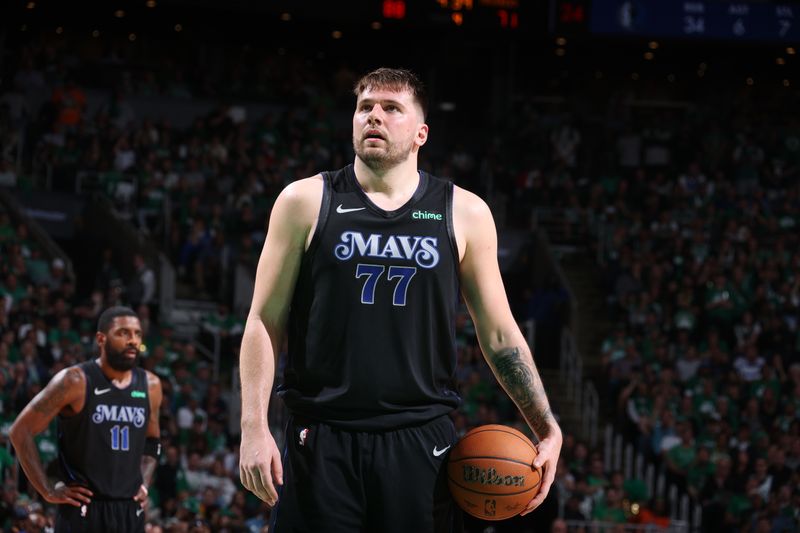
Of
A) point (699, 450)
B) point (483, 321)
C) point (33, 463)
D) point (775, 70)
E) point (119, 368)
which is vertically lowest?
point (699, 450)

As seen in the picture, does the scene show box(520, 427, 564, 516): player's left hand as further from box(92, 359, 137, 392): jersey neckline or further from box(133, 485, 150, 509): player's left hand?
box(92, 359, 137, 392): jersey neckline

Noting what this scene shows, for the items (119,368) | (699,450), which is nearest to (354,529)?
(119,368)

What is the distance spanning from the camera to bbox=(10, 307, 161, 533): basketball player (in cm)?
729

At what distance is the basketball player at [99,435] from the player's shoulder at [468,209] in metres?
3.62

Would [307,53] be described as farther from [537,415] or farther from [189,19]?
[537,415]

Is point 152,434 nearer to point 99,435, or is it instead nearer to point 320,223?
point 99,435

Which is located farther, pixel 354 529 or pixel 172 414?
pixel 172 414

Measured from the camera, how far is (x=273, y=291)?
4156 millimetres

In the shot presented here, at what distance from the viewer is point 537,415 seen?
429cm

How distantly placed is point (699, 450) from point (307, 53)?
1354 centimetres

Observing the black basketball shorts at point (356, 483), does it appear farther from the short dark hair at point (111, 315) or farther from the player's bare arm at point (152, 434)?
the player's bare arm at point (152, 434)

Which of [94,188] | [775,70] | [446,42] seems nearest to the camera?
[94,188]

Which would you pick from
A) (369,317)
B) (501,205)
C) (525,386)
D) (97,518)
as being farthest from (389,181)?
(501,205)

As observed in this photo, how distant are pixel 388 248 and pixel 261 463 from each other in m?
0.79
